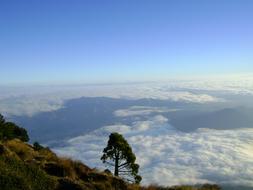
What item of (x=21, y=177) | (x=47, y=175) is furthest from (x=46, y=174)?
(x=21, y=177)

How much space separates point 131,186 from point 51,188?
156 inches

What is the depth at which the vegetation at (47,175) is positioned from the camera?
15.6 meters

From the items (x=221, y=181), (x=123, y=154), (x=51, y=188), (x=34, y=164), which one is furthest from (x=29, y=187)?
(x=221, y=181)

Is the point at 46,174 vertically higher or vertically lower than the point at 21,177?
lower

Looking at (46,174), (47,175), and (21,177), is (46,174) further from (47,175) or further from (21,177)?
(21,177)

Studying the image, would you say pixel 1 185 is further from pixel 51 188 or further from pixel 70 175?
pixel 70 175

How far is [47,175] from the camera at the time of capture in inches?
670

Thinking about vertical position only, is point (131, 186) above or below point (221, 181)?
above

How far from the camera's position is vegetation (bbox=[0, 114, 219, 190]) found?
1563cm

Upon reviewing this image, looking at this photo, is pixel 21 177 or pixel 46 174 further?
pixel 46 174

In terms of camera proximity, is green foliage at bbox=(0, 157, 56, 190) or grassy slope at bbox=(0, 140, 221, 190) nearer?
green foliage at bbox=(0, 157, 56, 190)

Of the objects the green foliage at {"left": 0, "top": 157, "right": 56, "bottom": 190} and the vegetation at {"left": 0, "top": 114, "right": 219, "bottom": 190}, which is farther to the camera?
the vegetation at {"left": 0, "top": 114, "right": 219, "bottom": 190}

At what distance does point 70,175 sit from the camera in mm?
18297

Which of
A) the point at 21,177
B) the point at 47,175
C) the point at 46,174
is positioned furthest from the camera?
the point at 46,174
